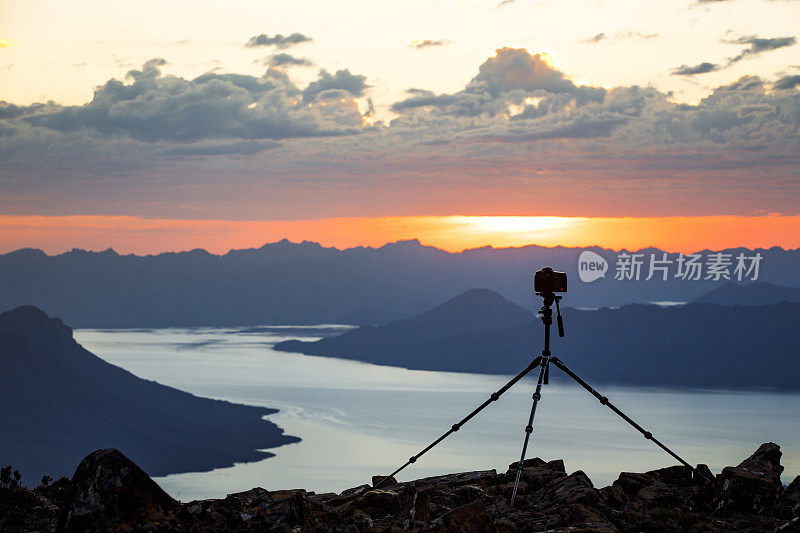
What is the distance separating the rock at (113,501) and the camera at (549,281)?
16.4 ft

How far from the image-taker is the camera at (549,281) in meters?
9.82

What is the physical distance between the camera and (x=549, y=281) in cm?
988

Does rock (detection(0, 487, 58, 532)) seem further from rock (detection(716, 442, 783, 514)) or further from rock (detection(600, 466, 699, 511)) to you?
rock (detection(716, 442, 783, 514))

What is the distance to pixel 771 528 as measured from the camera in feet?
30.0

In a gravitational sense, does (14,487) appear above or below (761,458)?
below

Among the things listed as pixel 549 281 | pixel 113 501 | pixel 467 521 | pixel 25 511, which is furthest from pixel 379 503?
pixel 25 511

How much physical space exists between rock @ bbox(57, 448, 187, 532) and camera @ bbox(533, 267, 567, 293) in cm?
499

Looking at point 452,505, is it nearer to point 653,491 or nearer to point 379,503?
point 379,503

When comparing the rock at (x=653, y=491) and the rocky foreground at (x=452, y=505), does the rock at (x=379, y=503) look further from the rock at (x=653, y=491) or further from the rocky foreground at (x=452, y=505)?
the rock at (x=653, y=491)

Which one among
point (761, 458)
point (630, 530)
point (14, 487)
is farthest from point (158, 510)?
point (761, 458)

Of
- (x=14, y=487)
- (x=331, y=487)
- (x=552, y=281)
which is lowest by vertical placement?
(x=331, y=487)

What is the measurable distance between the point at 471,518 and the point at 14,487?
20.5 feet

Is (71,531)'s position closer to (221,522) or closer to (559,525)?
(221,522)

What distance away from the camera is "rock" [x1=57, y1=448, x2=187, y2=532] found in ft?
23.4
